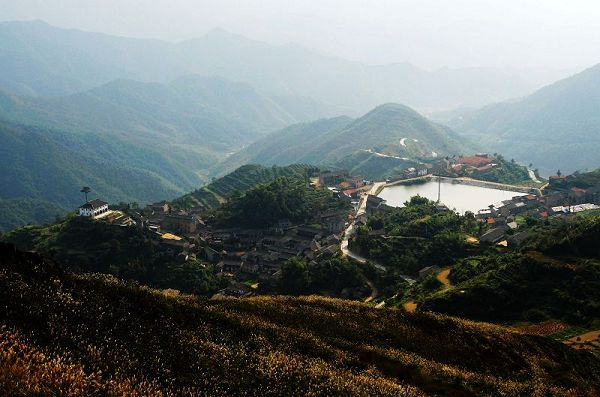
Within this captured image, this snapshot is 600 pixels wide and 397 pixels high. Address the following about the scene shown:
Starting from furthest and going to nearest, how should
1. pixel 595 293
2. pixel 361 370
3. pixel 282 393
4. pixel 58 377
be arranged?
pixel 595 293, pixel 361 370, pixel 282 393, pixel 58 377

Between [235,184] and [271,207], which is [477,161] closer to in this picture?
[235,184]

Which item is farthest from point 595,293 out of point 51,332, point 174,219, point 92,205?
point 92,205

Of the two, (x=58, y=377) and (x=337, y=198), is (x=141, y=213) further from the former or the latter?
(x=58, y=377)

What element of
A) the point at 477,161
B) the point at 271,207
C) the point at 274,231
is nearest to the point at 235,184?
the point at 271,207

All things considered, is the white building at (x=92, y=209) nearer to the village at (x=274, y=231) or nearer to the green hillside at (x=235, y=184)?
the village at (x=274, y=231)

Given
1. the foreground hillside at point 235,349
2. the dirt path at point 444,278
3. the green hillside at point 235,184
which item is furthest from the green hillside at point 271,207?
the foreground hillside at point 235,349

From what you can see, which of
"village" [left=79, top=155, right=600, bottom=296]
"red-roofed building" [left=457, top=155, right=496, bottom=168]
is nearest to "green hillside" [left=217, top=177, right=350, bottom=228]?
"village" [left=79, top=155, right=600, bottom=296]

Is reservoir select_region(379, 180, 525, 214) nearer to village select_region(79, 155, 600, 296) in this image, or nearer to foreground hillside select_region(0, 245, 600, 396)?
village select_region(79, 155, 600, 296)
